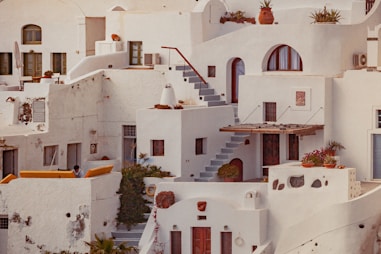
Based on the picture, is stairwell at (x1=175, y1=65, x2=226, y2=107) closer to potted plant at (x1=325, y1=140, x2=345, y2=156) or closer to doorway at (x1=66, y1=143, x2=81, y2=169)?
doorway at (x1=66, y1=143, x2=81, y2=169)

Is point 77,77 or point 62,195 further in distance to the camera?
point 77,77

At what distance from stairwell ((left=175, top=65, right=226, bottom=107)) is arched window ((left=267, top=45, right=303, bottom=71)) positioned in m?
2.12

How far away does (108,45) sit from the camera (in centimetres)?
7825

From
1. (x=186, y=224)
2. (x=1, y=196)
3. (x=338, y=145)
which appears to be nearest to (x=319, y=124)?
(x=338, y=145)

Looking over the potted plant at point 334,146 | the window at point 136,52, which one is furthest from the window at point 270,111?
the window at point 136,52

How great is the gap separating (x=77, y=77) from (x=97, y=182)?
6.90 metres

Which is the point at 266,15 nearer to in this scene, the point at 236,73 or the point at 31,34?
the point at 236,73

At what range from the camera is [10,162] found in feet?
241

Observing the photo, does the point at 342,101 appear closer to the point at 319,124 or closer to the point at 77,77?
the point at 319,124

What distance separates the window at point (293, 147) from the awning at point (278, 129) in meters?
0.77

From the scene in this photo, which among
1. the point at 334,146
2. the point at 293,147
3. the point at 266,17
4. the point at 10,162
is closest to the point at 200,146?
the point at 293,147

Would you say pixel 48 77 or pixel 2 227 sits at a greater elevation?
pixel 48 77

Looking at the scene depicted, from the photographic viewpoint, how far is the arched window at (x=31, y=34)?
80812 mm

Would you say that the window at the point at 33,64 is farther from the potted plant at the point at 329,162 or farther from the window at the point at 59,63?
the potted plant at the point at 329,162
